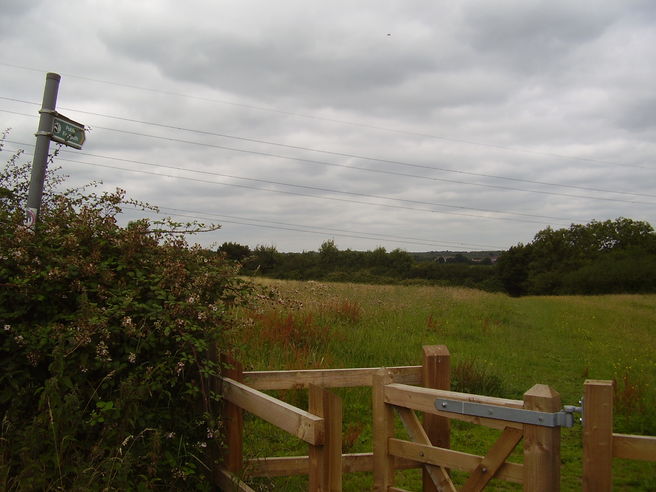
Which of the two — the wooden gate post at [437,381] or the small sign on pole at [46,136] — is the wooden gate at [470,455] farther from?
the small sign on pole at [46,136]

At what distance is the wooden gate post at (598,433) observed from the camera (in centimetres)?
276

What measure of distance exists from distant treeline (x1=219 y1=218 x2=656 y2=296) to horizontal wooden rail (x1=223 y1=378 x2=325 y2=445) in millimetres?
34932

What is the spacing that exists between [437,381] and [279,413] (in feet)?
4.65

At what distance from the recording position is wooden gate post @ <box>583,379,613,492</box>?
9.07 feet

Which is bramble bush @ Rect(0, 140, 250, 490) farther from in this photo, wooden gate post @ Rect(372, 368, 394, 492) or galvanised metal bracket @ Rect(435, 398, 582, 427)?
galvanised metal bracket @ Rect(435, 398, 582, 427)

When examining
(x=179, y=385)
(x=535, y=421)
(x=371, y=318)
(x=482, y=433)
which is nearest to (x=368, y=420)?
(x=482, y=433)

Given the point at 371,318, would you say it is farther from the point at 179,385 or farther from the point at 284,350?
the point at 179,385

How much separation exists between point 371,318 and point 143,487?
32.4 ft

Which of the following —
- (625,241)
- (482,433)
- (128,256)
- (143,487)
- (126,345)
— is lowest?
(482,433)

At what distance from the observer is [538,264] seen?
92.1 meters

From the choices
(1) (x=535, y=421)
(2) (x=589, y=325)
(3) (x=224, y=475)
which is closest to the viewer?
(1) (x=535, y=421)

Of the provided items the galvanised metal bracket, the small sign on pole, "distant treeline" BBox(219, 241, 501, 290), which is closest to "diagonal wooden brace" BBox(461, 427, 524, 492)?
the galvanised metal bracket

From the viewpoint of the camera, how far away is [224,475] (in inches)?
154

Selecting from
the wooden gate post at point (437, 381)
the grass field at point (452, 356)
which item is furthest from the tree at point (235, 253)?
the wooden gate post at point (437, 381)
